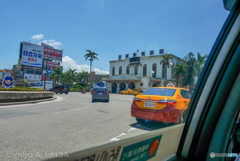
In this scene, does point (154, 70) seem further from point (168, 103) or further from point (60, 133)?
point (60, 133)

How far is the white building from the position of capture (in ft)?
6.42

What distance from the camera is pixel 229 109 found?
1.52 m

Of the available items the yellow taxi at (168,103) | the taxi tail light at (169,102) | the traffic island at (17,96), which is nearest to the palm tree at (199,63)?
the yellow taxi at (168,103)

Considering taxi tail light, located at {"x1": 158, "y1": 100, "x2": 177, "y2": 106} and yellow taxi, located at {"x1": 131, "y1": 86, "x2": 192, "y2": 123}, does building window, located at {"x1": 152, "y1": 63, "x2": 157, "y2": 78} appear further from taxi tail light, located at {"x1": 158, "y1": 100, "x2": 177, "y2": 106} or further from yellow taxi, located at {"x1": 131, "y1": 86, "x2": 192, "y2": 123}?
taxi tail light, located at {"x1": 158, "y1": 100, "x2": 177, "y2": 106}

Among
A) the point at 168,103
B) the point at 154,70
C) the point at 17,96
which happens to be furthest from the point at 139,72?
the point at 17,96

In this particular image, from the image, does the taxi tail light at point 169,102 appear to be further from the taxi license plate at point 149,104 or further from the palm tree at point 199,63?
the palm tree at point 199,63

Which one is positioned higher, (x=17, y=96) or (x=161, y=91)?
(x=161, y=91)

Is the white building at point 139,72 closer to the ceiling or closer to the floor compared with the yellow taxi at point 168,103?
closer to the ceiling

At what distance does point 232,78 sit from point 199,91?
0.34m

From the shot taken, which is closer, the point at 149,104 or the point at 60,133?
the point at 149,104

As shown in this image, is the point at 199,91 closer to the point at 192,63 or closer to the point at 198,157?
the point at 192,63

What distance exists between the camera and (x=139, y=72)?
2.38 metres

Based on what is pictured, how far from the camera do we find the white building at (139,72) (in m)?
1.96

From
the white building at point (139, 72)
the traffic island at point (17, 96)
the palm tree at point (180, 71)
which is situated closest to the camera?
the palm tree at point (180, 71)
